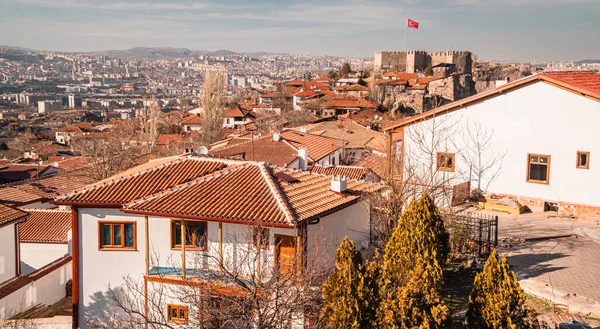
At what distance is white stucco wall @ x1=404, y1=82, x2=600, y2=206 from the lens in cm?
1391

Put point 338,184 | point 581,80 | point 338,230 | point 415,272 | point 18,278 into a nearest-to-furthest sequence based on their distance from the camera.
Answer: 1. point 415,272
2. point 338,230
3. point 338,184
4. point 581,80
5. point 18,278

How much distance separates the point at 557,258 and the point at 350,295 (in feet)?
17.3

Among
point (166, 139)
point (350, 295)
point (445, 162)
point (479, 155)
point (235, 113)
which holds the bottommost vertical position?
point (166, 139)

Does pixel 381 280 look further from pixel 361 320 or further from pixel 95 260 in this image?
pixel 95 260

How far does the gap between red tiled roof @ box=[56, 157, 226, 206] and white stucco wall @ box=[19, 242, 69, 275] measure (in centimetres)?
722

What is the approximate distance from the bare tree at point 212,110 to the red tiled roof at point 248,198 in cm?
3004

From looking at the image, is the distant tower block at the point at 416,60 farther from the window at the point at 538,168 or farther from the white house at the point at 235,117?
the window at the point at 538,168

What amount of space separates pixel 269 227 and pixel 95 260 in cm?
470

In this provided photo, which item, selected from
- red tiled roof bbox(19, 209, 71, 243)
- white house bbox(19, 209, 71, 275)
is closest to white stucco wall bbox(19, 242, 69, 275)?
white house bbox(19, 209, 71, 275)

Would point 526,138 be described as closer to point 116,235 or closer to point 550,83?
point 550,83

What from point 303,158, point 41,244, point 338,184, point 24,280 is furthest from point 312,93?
point 338,184

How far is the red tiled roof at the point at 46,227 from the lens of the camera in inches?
785

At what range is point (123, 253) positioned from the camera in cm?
1295

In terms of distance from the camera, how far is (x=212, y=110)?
161ft
